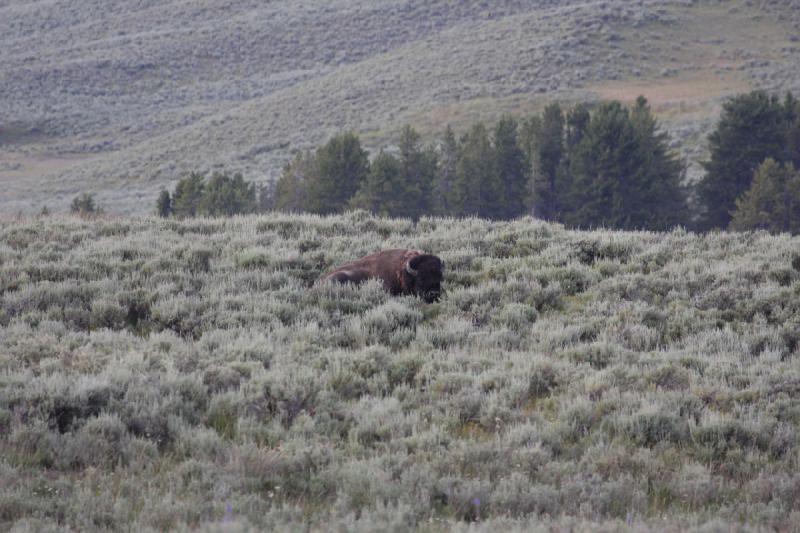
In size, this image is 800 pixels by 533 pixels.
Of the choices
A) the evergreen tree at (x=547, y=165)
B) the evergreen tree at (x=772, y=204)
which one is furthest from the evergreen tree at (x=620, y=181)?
the evergreen tree at (x=772, y=204)

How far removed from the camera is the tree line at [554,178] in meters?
37.4

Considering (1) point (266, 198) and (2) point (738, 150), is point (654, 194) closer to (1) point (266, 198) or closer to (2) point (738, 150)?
(2) point (738, 150)

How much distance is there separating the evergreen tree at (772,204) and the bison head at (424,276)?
25914 millimetres

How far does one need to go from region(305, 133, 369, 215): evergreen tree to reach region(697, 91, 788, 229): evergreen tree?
16104 mm

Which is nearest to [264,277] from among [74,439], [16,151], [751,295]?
[74,439]

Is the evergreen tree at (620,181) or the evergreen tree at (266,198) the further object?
the evergreen tree at (266,198)

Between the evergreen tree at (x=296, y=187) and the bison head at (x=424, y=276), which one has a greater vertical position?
the evergreen tree at (x=296, y=187)

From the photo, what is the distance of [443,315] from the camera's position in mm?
9250

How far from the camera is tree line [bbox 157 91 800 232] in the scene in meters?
37.4

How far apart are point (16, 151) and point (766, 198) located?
58.6 m

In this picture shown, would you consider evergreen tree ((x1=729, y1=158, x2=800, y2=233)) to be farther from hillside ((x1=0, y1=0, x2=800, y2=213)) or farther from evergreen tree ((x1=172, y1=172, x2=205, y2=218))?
evergreen tree ((x1=172, y1=172, x2=205, y2=218))

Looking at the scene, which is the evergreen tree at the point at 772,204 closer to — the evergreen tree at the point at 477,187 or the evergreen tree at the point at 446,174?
the evergreen tree at the point at 477,187

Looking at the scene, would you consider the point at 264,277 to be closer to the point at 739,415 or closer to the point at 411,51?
the point at 739,415

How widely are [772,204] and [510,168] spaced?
41.9 ft
